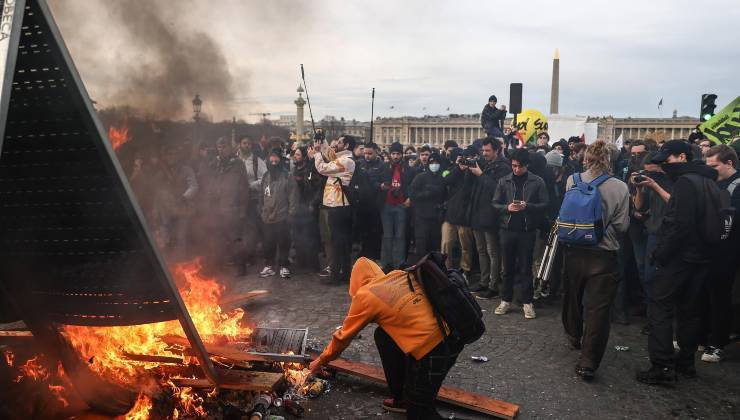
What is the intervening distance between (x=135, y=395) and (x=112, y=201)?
1632 millimetres

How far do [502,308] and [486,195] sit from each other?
5.32ft

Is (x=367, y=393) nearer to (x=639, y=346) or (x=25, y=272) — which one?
(x=25, y=272)

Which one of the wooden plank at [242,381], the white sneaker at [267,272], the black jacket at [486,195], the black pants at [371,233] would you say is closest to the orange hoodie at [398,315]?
the wooden plank at [242,381]

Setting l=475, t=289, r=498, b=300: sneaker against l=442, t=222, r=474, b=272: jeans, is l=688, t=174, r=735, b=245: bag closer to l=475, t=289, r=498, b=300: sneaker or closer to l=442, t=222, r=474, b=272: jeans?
l=475, t=289, r=498, b=300: sneaker

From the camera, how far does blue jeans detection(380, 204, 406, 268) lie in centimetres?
930

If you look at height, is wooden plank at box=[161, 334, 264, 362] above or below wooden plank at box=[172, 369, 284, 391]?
above

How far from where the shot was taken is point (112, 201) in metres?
3.38

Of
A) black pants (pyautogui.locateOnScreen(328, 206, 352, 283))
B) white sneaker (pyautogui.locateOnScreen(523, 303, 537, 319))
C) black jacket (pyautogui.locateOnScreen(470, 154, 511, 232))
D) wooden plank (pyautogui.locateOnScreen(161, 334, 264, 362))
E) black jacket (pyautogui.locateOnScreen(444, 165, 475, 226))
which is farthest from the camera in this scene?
black pants (pyautogui.locateOnScreen(328, 206, 352, 283))

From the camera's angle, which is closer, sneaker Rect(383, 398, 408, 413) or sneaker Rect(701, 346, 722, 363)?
sneaker Rect(383, 398, 408, 413)

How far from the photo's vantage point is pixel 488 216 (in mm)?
7941

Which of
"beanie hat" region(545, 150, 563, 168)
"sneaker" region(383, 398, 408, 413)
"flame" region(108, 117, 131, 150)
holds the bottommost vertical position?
"sneaker" region(383, 398, 408, 413)

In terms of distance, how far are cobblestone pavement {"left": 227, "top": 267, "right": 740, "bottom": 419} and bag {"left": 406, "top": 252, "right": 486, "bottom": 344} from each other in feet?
3.46

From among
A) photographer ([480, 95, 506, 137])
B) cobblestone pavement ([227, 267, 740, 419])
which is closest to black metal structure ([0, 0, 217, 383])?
cobblestone pavement ([227, 267, 740, 419])

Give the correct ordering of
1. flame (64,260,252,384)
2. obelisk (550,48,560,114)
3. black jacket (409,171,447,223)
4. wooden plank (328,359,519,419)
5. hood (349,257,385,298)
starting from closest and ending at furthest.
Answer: hood (349,257,385,298) → flame (64,260,252,384) → wooden plank (328,359,519,419) → black jacket (409,171,447,223) → obelisk (550,48,560,114)
